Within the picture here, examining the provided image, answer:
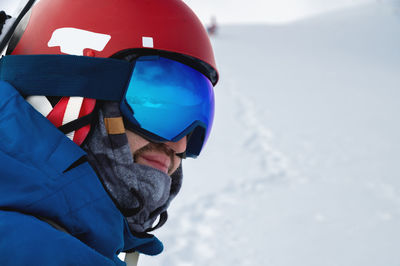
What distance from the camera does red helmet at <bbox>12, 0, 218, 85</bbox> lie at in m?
1.21

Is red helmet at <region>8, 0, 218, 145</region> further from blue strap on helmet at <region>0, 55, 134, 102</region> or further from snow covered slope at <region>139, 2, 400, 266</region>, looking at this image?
snow covered slope at <region>139, 2, 400, 266</region>

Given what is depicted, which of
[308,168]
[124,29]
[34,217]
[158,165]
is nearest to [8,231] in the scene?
[34,217]

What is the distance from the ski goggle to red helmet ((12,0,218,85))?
0.06m

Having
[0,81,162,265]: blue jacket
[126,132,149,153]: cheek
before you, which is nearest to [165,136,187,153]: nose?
[126,132,149,153]: cheek

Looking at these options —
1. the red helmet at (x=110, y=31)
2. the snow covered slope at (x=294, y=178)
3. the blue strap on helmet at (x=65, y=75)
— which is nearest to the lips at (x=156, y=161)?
the blue strap on helmet at (x=65, y=75)

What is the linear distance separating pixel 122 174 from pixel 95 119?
20cm

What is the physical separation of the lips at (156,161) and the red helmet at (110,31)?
373mm

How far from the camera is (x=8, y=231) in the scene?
29.2 inches

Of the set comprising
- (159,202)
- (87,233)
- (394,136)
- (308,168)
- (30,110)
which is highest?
(30,110)

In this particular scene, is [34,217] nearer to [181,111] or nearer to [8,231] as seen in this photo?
[8,231]

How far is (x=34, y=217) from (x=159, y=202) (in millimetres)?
469

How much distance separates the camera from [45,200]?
0.87 metres

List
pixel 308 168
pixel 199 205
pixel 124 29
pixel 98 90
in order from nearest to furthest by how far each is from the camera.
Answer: pixel 98 90
pixel 124 29
pixel 199 205
pixel 308 168

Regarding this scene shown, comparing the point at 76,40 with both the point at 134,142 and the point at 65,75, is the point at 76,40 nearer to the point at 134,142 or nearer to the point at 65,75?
the point at 65,75
